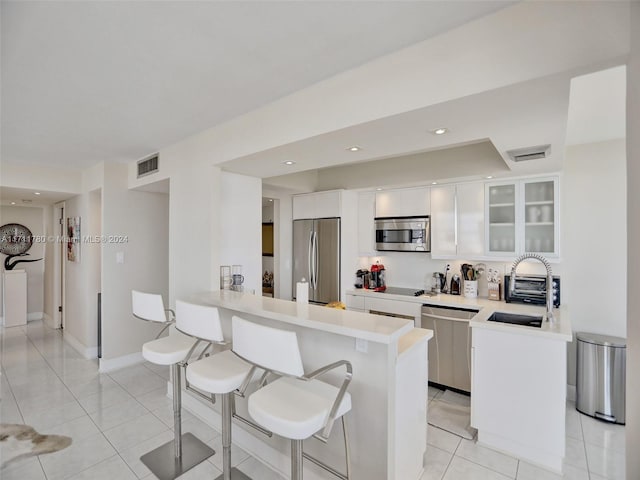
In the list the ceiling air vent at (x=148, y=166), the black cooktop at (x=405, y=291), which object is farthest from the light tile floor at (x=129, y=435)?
the ceiling air vent at (x=148, y=166)

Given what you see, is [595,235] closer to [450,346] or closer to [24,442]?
[450,346]

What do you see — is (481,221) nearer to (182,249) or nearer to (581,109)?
(581,109)

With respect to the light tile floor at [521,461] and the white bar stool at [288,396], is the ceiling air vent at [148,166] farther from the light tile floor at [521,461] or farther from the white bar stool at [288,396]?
the light tile floor at [521,461]

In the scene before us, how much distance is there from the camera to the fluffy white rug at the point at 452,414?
2740mm

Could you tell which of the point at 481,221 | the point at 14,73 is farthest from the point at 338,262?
the point at 14,73

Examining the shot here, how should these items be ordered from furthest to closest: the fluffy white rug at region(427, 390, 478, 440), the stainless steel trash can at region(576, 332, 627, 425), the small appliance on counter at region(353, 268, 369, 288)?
the small appliance on counter at region(353, 268, 369, 288)
the stainless steel trash can at region(576, 332, 627, 425)
the fluffy white rug at region(427, 390, 478, 440)

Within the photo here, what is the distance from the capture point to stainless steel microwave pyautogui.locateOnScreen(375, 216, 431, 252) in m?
3.90

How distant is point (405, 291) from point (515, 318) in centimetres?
135

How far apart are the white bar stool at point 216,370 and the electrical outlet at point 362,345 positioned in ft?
2.14

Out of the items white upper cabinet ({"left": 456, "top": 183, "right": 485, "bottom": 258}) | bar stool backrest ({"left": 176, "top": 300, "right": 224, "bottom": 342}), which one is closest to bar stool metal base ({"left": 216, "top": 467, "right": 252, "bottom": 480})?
bar stool backrest ({"left": 176, "top": 300, "right": 224, "bottom": 342})

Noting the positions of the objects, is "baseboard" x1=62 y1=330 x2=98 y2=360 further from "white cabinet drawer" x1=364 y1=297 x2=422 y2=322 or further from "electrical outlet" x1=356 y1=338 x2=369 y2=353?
"electrical outlet" x1=356 y1=338 x2=369 y2=353

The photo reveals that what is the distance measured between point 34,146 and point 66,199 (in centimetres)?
229

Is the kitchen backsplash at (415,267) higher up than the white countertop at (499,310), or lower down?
higher up

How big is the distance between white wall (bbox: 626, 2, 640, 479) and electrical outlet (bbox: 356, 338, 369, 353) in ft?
3.57
